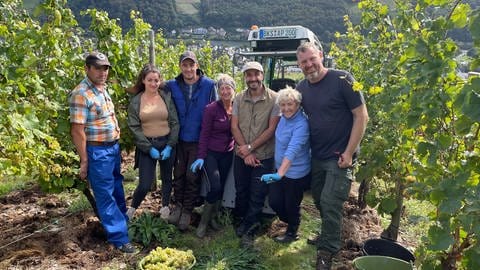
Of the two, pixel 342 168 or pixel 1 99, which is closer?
pixel 1 99

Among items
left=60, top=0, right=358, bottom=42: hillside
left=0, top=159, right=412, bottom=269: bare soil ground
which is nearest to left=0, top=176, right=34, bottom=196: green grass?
left=0, top=159, right=412, bottom=269: bare soil ground

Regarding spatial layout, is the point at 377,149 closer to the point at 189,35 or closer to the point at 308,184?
the point at 308,184

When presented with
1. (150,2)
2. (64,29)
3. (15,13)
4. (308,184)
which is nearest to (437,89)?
(308,184)

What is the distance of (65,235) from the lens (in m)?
3.99

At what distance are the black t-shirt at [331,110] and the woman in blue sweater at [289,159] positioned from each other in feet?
0.39

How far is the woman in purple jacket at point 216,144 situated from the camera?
4031mm

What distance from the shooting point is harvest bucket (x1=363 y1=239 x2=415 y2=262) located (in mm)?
3641

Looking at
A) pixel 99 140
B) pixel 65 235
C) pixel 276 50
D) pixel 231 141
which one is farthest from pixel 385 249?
pixel 276 50

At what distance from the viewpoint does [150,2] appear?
4066cm

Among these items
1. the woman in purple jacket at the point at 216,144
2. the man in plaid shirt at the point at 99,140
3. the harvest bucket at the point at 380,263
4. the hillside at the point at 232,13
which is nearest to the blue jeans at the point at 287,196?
the woman in purple jacket at the point at 216,144

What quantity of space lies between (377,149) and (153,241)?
2.43m

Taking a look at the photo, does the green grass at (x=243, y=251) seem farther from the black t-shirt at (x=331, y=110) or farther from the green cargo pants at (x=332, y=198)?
the black t-shirt at (x=331, y=110)

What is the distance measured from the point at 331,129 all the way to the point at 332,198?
2.03 feet

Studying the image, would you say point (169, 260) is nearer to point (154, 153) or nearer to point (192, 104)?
point (154, 153)
